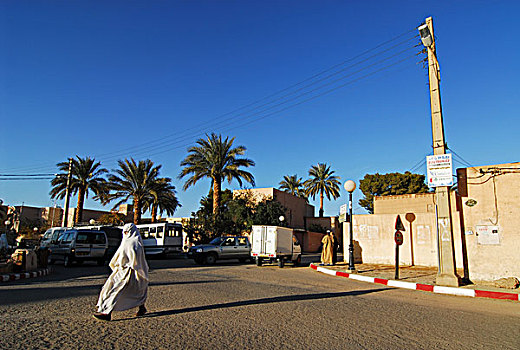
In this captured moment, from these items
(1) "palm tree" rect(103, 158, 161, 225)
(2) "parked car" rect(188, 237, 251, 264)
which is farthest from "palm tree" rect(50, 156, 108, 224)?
(2) "parked car" rect(188, 237, 251, 264)

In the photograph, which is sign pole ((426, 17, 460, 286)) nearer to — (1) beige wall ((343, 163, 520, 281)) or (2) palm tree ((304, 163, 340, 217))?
(1) beige wall ((343, 163, 520, 281))

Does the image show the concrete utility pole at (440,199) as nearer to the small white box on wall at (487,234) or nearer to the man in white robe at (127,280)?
the small white box on wall at (487,234)

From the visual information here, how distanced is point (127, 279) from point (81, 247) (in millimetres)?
13553

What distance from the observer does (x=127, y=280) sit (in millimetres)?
6164

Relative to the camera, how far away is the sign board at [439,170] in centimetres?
1153

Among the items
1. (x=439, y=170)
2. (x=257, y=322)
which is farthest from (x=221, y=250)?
(x=257, y=322)

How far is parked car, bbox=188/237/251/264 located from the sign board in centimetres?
1310

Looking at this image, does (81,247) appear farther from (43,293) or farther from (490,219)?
(490,219)

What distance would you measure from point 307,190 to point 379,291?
41149 mm

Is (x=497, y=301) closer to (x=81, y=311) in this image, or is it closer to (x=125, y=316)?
(x=125, y=316)

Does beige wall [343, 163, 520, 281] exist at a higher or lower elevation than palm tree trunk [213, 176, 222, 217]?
lower

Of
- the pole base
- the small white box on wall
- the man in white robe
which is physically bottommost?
the pole base

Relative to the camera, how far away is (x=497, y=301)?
31.2 feet

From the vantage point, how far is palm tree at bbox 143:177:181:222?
3547 cm
